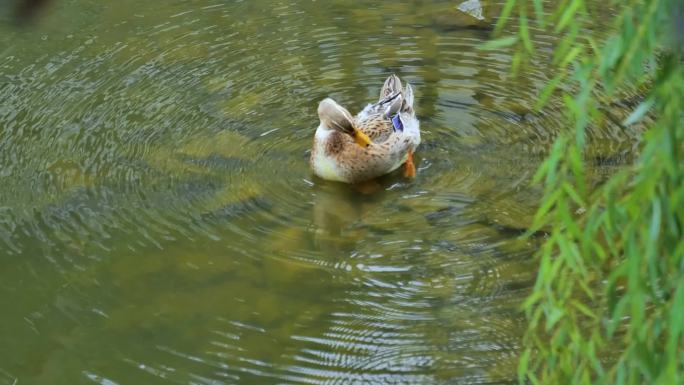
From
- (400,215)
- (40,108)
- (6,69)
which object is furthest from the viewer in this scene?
(6,69)

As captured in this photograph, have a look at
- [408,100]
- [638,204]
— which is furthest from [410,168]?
[638,204]

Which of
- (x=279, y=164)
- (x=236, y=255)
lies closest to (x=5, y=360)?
(x=236, y=255)

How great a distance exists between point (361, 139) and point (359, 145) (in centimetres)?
5

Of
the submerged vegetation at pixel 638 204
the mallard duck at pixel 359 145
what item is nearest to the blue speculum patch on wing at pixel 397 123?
the mallard duck at pixel 359 145

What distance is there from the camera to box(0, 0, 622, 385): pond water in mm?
5434

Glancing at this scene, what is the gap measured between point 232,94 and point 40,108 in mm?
1389

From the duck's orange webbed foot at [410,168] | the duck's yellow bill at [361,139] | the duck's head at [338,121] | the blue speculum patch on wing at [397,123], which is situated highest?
the duck's head at [338,121]

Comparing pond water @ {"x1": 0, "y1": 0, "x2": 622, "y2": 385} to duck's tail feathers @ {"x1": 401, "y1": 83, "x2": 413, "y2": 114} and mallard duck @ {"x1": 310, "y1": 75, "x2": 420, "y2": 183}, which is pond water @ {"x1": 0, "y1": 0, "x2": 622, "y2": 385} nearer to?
mallard duck @ {"x1": 310, "y1": 75, "x2": 420, "y2": 183}

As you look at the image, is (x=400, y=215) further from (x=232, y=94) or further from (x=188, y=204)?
(x=232, y=94)

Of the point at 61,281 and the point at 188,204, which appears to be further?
the point at 188,204

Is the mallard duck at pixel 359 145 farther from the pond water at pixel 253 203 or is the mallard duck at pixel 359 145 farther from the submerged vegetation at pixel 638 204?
the submerged vegetation at pixel 638 204

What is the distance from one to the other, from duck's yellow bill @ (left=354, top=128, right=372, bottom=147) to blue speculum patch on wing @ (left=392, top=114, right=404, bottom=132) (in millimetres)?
227

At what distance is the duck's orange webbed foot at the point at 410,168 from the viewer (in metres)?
7.21

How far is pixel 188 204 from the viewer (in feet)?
22.1
